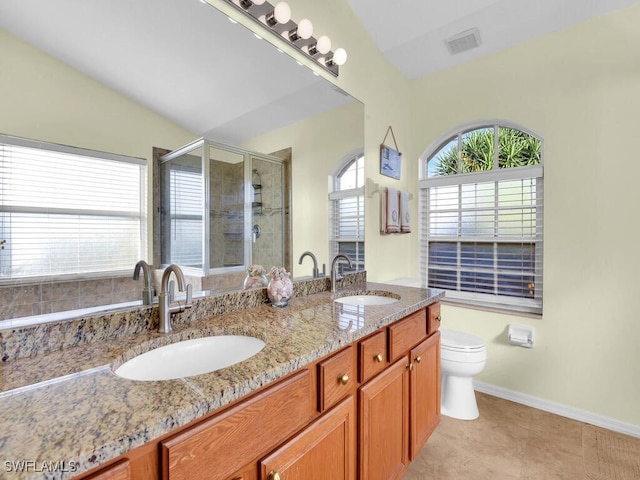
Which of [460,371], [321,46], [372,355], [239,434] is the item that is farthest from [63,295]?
Answer: [460,371]

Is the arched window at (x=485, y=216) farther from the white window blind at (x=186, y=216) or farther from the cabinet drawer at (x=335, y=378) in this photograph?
the white window blind at (x=186, y=216)

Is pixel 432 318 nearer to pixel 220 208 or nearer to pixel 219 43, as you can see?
pixel 220 208

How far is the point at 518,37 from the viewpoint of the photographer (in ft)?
7.66

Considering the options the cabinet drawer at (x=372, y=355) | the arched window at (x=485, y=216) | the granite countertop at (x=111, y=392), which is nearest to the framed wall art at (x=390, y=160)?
the arched window at (x=485, y=216)

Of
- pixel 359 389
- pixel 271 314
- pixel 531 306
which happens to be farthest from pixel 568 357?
pixel 271 314

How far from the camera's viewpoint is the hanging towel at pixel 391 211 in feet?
8.04

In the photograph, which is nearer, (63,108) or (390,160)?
(63,108)

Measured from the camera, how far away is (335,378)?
1.06 meters

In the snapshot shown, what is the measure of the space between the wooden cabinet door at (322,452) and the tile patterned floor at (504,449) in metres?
0.87

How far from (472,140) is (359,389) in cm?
235

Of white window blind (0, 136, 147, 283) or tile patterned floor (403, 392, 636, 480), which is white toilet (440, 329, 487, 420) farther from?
white window blind (0, 136, 147, 283)

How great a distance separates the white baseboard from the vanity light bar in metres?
2.64

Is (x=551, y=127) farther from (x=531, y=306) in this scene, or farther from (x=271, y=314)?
(x=271, y=314)

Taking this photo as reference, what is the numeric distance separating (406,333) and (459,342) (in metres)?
0.94
